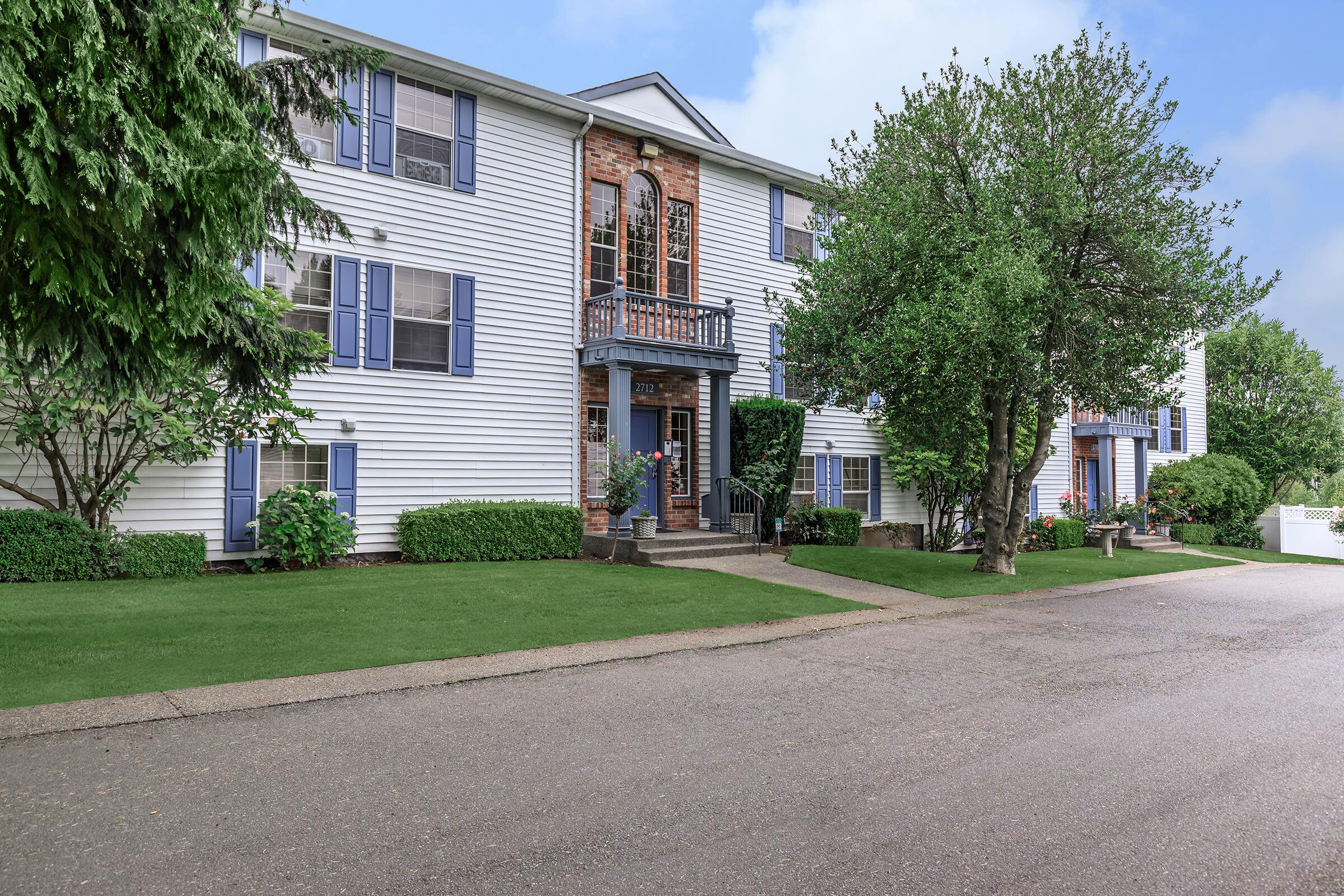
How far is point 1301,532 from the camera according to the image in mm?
25531

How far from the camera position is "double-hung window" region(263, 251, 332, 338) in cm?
1244

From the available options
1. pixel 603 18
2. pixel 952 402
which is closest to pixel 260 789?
pixel 952 402

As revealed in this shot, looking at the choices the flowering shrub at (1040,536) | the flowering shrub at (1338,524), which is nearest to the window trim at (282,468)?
the flowering shrub at (1040,536)

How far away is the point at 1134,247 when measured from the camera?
38.3 feet

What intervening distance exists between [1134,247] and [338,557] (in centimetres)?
1212

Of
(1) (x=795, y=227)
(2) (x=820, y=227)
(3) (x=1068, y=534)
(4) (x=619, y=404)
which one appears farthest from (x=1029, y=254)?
(3) (x=1068, y=534)

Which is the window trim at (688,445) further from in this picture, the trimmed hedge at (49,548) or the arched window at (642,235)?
the trimmed hedge at (49,548)

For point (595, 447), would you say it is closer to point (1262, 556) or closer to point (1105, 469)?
point (1105, 469)

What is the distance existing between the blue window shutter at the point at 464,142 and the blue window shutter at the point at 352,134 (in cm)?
151

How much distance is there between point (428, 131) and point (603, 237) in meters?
3.59

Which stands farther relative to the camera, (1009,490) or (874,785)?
(1009,490)

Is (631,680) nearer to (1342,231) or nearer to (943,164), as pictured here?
(943,164)

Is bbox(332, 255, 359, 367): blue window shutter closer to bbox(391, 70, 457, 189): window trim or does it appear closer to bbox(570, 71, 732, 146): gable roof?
bbox(391, 70, 457, 189): window trim

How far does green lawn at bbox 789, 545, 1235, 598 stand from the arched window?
591cm
